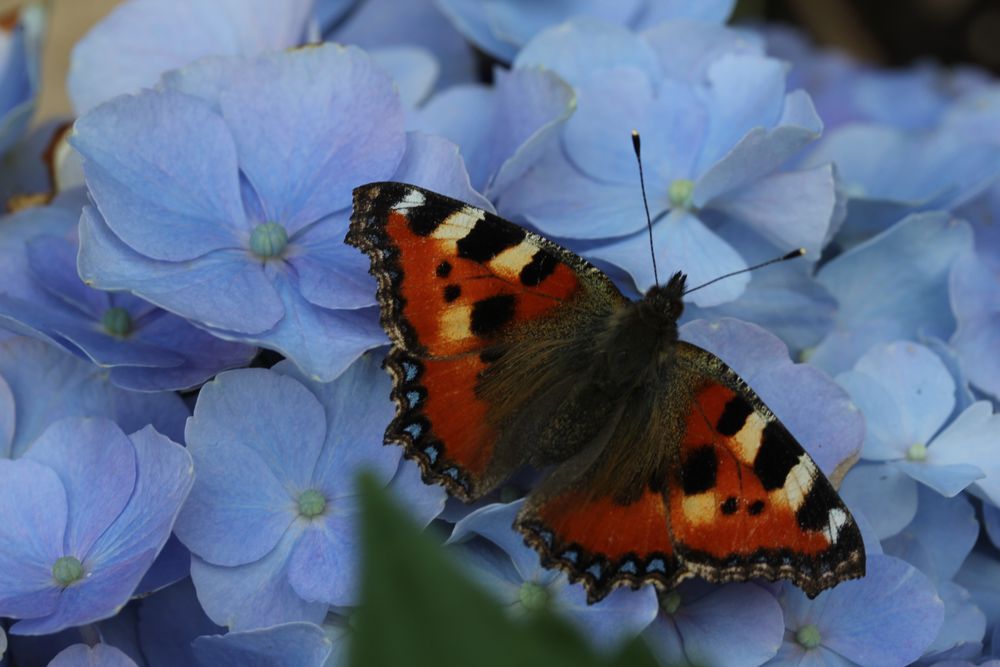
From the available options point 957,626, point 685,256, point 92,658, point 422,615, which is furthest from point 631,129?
point 422,615

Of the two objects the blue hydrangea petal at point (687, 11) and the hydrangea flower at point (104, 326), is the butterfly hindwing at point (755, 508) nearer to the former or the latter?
the hydrangea flower at point (104, 326)

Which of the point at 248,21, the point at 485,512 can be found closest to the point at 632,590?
the point at 485,512

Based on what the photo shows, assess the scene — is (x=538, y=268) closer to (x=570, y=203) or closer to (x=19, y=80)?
(x=570, y=203)

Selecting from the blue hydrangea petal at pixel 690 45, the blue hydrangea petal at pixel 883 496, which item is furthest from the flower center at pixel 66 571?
the blue hydrangea petal at pixel 690 45

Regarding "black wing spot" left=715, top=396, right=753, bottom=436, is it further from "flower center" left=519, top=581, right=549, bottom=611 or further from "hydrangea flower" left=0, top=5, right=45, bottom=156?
"hydrangea flower" left=0, top=5, right=45, bottom=156

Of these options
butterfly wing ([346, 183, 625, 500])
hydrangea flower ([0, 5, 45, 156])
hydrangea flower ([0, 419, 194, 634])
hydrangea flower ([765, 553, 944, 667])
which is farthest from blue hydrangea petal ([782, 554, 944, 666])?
hydrangea flower ([0, 5, 45, 156])

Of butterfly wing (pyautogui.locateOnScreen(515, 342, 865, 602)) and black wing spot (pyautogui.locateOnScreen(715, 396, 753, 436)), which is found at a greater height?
black wing spot (pyautogui.locateOnScreen(715, 396, 753, 436))
